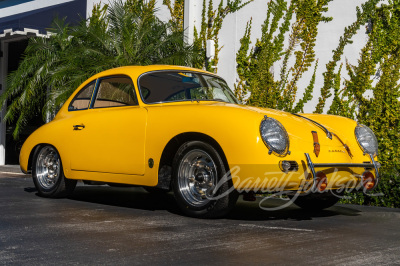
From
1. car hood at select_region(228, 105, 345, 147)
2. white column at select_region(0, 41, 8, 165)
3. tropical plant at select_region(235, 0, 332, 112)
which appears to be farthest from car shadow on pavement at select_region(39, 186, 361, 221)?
white column at select_region(0, 41, 8, 165)

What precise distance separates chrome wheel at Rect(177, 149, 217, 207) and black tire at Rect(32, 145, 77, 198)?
2.11 metres

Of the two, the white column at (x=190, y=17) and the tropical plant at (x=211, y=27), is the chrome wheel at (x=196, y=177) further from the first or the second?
the white column at (x=190, y=17)

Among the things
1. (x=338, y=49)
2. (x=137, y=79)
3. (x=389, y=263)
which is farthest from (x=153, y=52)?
(x=389, y=263)

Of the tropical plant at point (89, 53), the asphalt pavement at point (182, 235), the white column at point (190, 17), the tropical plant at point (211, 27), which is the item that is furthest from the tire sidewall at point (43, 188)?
the white column at point (190, 17)

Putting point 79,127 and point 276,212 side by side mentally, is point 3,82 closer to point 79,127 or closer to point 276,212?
point 79,127

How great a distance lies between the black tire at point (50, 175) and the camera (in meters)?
7.38

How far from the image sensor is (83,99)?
293 inches

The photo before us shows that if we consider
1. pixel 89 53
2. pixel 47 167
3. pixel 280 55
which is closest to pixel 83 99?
pixel 47 167

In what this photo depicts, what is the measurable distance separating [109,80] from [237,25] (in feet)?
19.6

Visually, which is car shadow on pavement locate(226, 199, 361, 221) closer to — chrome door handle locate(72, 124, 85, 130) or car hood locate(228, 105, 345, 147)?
car hood locate(228, 105, 345, 147)

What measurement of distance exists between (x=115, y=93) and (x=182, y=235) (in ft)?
9.00

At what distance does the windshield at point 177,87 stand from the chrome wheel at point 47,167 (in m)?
1.66

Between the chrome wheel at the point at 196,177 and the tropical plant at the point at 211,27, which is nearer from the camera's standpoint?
the chrome wheel at the point at 196,177

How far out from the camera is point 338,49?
1085 cm
